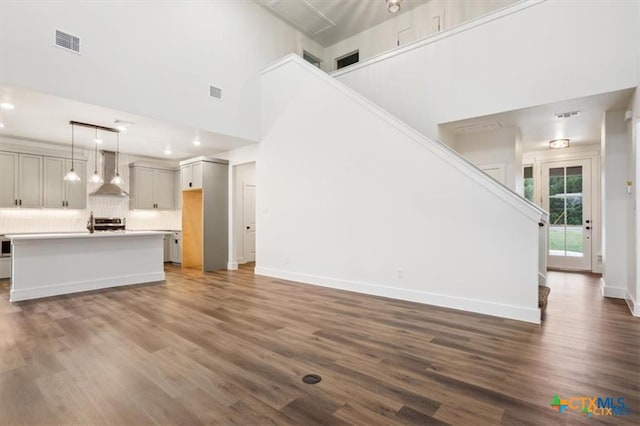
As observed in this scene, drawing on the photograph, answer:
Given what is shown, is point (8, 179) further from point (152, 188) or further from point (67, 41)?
point (67, 41)

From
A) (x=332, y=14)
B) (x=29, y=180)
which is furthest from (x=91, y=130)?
(x=332, y=14)

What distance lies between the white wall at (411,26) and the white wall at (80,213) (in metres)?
6.30

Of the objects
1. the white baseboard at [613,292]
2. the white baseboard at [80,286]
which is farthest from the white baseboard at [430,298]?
the white baseboard at [80,286]

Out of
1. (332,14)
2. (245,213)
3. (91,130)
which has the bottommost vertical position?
(245,213)

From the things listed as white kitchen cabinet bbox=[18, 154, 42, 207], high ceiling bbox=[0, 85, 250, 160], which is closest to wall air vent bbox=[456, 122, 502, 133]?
high ceiling bbox=[0, 85, 250, 160]

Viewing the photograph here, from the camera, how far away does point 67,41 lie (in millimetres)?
4426

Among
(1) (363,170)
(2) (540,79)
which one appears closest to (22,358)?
(1) (363,170)

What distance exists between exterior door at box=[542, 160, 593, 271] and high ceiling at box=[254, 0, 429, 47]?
539cm

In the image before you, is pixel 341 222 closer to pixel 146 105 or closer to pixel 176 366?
pixel 176 366

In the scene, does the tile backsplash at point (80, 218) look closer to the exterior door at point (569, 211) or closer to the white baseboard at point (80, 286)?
the white baseboard at point (80, 286)

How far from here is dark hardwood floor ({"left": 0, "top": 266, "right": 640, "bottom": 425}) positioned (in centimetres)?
199

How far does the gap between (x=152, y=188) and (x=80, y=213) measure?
5.86ft

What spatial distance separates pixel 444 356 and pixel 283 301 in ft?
8.16

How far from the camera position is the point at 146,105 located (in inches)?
206
